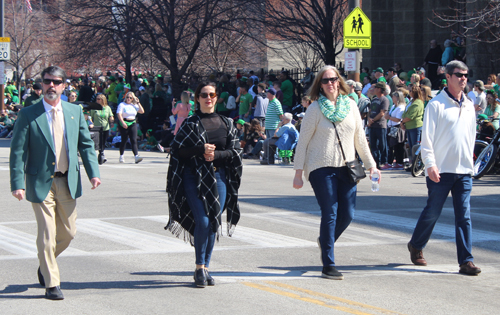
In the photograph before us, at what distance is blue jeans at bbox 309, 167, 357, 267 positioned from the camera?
6.28 metres

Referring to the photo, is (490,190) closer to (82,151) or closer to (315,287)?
(315,287)

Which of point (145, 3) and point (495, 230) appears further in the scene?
point (145, 3)

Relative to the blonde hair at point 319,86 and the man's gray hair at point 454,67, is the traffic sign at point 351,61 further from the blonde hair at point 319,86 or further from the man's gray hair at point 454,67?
the blonde hair at point 319,86

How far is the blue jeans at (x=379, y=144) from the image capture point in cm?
1633

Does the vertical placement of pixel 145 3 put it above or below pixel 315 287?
above

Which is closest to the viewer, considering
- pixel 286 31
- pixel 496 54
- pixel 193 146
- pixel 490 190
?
pixel 193 146

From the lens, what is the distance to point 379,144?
16.4 meters

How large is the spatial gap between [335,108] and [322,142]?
1.06ft

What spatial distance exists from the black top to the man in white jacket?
1.80 m

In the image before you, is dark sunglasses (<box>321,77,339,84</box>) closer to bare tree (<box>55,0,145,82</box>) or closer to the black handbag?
the black handbag

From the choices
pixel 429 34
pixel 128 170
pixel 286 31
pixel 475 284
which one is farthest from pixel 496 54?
pixel 475 284

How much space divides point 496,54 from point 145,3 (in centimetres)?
1331

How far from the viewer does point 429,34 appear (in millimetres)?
28609

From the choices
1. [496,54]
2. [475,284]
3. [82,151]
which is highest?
[496,54]
